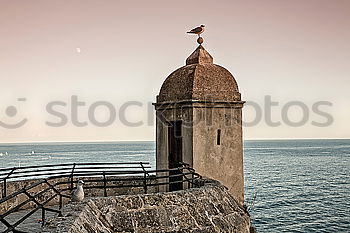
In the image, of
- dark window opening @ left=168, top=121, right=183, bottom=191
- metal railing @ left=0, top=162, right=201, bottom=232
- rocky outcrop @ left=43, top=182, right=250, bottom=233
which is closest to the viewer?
metal railing @ left=0, top=162, right=201, bottom=232

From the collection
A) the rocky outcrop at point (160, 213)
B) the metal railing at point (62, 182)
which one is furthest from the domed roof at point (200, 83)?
the rocky outcrop at point (160, 213)

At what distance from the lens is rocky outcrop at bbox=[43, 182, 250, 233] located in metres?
6.68

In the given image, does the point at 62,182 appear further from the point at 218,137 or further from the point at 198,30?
the point at 198,30

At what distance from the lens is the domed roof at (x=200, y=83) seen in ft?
38.7

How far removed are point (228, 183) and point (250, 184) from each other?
3728 centimetres

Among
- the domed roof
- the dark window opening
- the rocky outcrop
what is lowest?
the rocky outcrop

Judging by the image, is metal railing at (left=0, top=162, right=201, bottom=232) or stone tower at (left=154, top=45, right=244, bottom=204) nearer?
metal railing at (left=0, top=162, right=201, bottom=232)

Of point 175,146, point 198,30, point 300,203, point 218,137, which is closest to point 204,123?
point 218,137

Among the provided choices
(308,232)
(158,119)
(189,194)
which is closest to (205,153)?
(158,119)

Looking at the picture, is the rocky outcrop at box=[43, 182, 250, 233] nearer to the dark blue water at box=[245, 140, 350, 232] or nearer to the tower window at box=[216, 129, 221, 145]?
the tower window at box=[216, 129, 221, 145]

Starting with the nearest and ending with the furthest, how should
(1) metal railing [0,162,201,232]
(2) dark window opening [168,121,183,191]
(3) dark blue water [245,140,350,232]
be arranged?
1. (1) metal railing [0,162,201,232]
2. (2) dark window opening [168,121,183,191]
3. (3) dark blue water [245,140,350,232]

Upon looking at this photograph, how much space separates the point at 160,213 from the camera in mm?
7242

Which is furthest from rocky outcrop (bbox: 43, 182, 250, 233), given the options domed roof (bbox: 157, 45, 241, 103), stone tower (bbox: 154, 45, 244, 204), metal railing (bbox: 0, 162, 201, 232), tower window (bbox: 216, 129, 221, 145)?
Answer: domed roof (bbox: 157, 45, 241, 103)

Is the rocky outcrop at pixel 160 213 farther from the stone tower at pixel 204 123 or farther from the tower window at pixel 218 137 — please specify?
the tower window at pixel 218 137
